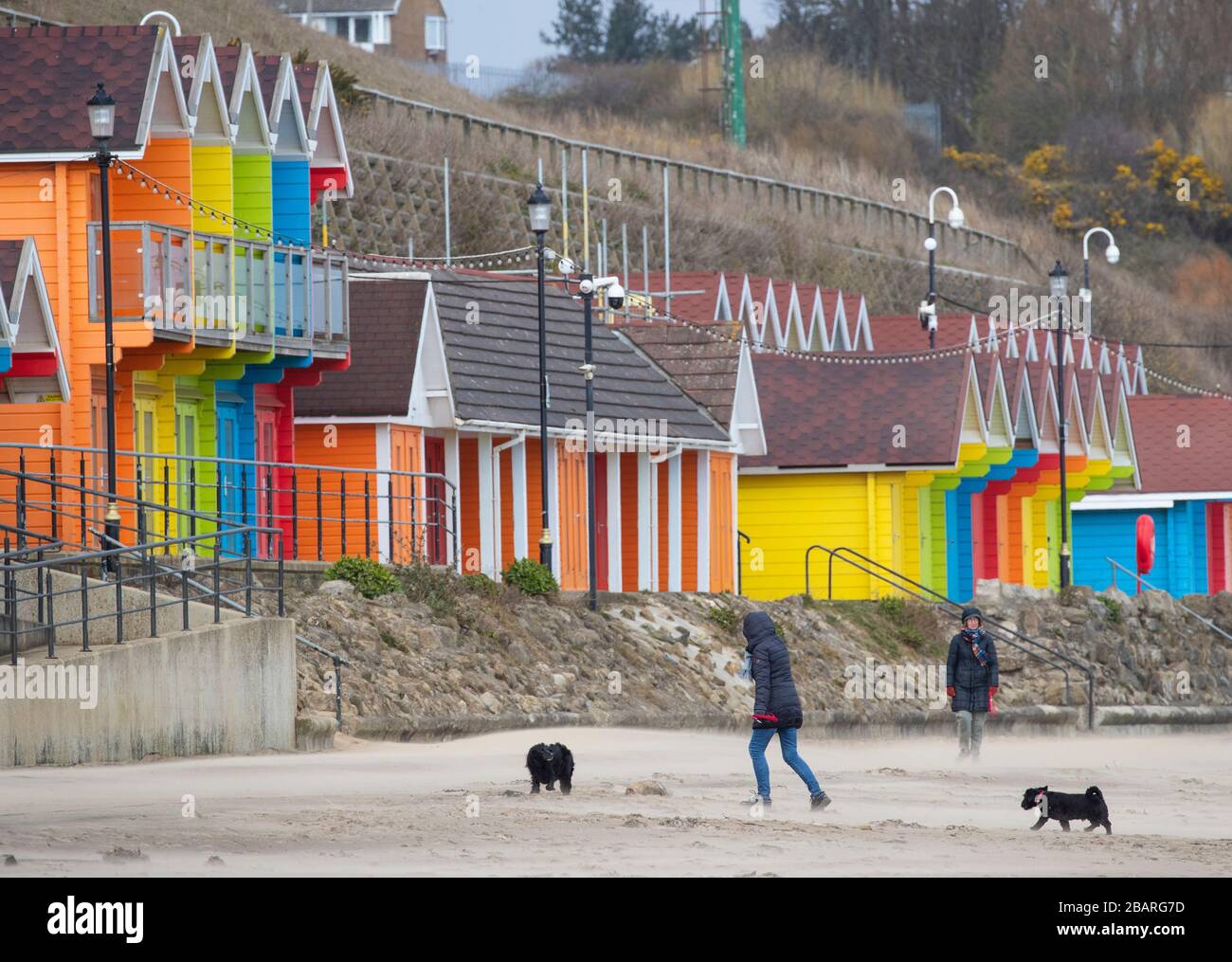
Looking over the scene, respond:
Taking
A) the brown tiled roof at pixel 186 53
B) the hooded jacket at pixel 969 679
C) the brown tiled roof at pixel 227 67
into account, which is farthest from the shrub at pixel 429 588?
the brown tiled roof at pixel 227 67

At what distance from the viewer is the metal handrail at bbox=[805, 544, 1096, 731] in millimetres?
38875

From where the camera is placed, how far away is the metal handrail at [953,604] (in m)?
38.9

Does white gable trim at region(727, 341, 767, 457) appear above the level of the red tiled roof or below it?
below

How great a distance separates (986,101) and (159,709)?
98659 millimetres

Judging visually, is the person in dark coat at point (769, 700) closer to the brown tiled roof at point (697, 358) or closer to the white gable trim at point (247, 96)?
the white gable trim at point (247, 96)

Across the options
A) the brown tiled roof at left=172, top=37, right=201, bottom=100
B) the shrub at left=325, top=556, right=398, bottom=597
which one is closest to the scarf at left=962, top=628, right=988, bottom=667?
the shrub at left=325, top=556, right=398, bottom=597

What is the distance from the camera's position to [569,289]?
41.4 metres

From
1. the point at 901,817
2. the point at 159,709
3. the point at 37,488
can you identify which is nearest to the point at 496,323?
the point at 37,488

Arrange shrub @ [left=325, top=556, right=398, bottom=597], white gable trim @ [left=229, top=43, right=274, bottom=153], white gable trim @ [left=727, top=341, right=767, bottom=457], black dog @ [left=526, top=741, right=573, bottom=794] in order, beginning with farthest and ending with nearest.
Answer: white gable trim @ [left=727, top=341, right=767, bottom=457], white gable trim @ [left=229, top=43, right=274, bottom=153], shrub @ [left=325, top=556, right=398, bottom=597], black dog @ [left=526, top=741, right=573, bottom=794]

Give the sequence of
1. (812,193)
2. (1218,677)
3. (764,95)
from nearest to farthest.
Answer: (1218,677) → (812,193) → (764,95)

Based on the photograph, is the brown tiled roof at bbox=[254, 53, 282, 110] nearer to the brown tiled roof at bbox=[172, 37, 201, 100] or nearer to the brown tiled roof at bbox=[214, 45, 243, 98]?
the brown tiled roof at bbox=[214, 45, 243, 98]

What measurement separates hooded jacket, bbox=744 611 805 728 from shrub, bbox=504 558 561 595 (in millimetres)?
12608
